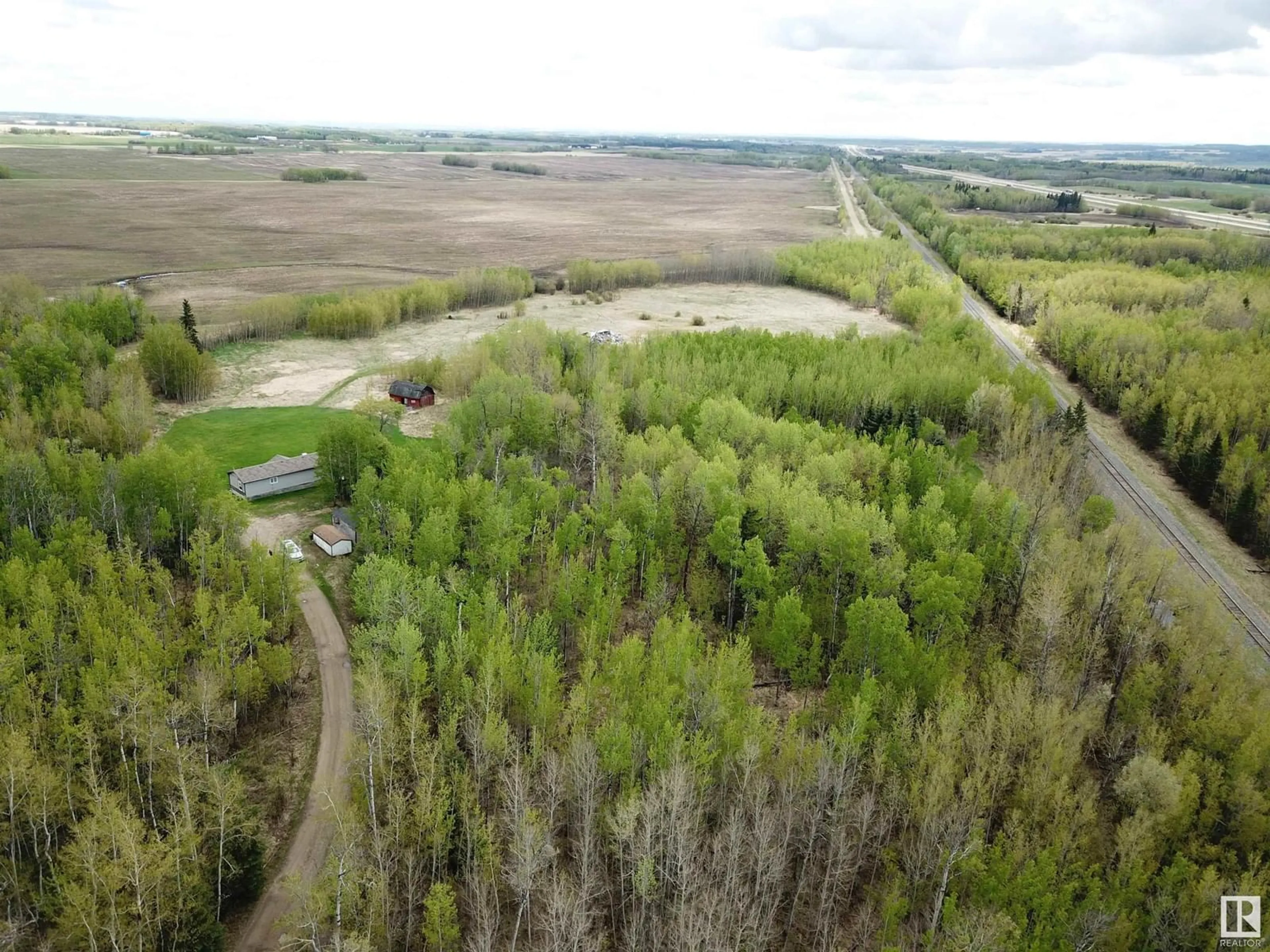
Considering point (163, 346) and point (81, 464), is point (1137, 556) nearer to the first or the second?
point (81, 464)

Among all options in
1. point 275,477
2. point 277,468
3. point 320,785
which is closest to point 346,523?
point 275,477

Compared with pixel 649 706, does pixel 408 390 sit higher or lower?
higher

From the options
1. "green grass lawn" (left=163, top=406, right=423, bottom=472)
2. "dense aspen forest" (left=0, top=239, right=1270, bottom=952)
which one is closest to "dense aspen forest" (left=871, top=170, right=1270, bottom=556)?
"dense aspen forest" (left=0, top=239, right=1270, bottom=952)

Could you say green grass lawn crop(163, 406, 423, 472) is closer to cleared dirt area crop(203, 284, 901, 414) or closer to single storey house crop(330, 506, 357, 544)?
cleared dirt area crop(203, 284, 901, 414)

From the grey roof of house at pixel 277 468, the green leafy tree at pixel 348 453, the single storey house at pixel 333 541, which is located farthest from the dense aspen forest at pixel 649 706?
the grey roof of house at pixel 277 468

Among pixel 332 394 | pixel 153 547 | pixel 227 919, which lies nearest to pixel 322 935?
pixel 227 919

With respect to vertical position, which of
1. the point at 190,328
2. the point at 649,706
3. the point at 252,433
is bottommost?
the point at 252,433

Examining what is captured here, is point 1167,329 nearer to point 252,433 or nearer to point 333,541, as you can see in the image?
point 333,541
